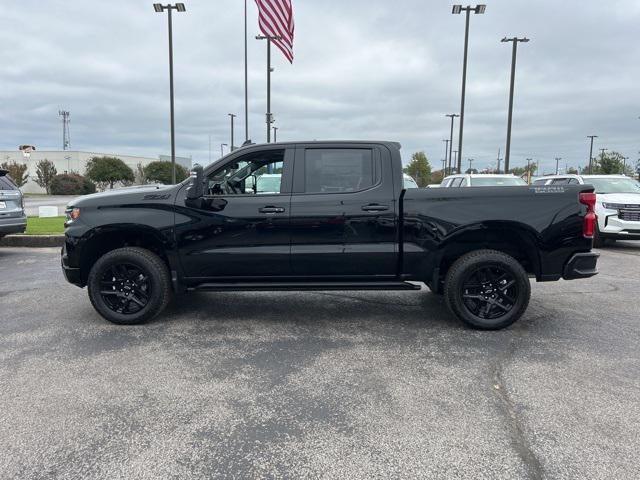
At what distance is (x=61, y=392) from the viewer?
11.5 feet

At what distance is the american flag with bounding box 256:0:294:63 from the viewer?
17859 millimetres

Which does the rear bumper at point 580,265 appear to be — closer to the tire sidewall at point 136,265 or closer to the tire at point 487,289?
the tire at point 487,289

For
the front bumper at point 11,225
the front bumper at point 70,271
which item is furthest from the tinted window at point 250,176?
the front bumper at point 11,225

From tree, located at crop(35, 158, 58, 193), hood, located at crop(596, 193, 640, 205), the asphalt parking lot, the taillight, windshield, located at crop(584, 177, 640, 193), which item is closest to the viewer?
the asphalt parking lot

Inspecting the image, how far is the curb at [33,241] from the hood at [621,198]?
41.0ft

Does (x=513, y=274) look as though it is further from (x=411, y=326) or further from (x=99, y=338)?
(x=99, y=338)

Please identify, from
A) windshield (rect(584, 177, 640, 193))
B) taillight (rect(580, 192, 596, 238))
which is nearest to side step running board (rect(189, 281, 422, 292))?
taillight (rect(580, 192, 596, 238))


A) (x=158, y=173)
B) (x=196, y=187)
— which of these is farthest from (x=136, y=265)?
(x=158, y=173)

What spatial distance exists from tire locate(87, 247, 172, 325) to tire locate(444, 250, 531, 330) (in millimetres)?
2952

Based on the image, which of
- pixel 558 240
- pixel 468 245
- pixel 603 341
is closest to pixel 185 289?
pixel 468 245

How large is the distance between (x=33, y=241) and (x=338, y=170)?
915cm

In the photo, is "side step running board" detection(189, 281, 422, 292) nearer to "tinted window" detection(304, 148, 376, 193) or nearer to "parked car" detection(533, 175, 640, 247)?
"tinted window" detection(304, 148, 376, 193)

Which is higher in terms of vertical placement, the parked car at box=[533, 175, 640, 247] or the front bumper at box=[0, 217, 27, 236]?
the parked car at box=[533, 175, 640, 247]

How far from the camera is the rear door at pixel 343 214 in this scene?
15.7 ft
